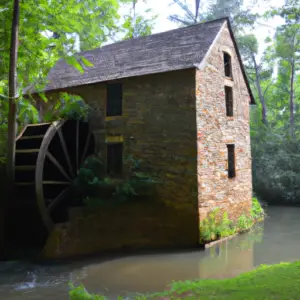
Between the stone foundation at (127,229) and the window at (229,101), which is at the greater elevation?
the window at (229,101)

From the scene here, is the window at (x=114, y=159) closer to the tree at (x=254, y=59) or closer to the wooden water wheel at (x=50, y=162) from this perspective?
the wooden water wheel at (x=50, y=162)

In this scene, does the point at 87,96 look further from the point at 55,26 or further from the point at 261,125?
the point at 261,125

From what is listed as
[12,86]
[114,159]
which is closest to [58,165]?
[114,159]

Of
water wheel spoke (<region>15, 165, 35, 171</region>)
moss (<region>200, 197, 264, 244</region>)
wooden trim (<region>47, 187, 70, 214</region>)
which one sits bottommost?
moss (<region>200, 197, 264, 244</region>)

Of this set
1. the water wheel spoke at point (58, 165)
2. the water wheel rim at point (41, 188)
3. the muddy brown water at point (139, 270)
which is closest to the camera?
the muddy brown water at point (139, 270)

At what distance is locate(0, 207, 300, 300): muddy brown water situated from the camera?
6967 mm

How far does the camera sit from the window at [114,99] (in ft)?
39.6

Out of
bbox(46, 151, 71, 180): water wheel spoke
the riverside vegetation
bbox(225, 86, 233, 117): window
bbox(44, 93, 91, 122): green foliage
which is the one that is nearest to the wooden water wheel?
bbox(46, 151, 71, 180): water wheel spoke

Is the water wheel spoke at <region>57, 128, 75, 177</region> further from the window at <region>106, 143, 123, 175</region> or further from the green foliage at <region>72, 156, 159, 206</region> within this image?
the window at <region>106, 143, 123, 175</region>

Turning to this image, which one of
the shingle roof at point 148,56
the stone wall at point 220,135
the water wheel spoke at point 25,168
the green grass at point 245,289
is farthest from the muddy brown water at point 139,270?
the shingle roof at point 148,56

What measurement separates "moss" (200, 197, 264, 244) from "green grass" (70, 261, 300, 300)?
4.70m

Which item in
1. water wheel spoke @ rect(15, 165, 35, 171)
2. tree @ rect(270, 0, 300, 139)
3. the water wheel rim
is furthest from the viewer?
tree @ rect(270, 0, 300, 139)

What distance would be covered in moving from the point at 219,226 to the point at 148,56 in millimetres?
6120

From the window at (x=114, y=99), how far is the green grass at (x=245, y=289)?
7.63m
